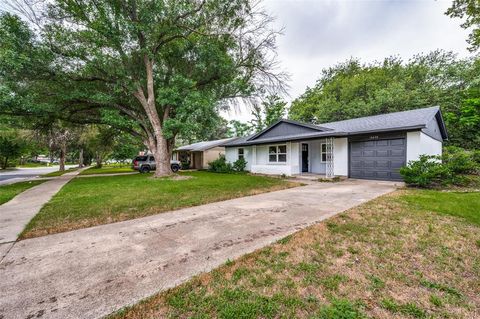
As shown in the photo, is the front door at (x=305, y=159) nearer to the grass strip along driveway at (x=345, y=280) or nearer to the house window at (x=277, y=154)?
the house window at (x=277, y=154)

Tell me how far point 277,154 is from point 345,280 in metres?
12.1

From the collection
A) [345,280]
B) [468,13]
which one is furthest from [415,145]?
[345,280]

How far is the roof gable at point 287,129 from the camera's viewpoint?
12.3 m

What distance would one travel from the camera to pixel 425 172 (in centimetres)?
798

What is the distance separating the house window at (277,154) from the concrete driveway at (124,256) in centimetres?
881

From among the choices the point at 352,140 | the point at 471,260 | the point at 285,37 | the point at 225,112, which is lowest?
the point at 471,260

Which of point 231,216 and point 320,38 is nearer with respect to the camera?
point 231,216

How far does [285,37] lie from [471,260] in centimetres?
1340

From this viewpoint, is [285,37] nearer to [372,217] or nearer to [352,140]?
[352,140]

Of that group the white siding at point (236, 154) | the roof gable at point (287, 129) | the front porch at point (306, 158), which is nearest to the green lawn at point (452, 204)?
the front porch at point (306, 158)

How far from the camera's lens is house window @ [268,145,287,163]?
1388 centimetres

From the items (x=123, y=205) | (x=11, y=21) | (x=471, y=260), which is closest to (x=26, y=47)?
(x=11, y=21)

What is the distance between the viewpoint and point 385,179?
9797mm

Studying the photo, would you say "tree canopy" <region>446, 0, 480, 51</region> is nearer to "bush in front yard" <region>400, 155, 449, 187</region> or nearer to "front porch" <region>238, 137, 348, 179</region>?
"bush in front yard" <region>400, 155, 449, 187</region>
